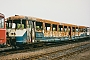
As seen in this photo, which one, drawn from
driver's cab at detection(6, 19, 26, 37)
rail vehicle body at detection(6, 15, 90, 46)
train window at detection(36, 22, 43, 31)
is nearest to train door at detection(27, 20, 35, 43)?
rail vehicle body at detection(6, 15, 90, 46)

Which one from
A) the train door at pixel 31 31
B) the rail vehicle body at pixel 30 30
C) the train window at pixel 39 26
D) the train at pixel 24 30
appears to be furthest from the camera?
the train window at pixel 39 26

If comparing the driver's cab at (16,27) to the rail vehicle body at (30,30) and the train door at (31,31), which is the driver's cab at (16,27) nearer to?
the rail vehicle body at (30,30)

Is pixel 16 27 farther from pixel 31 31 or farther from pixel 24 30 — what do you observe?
pixel 31 31

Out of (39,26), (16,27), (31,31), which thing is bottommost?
(31,31)

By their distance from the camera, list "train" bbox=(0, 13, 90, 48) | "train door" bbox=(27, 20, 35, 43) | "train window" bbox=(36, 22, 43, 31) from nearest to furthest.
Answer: "train" bbox=(0, 13, 90, 48)
"train door" bbox=(27, 20, 35, 43)
"train window" bbox=(36, 22, 43, 31)

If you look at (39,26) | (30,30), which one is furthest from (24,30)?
(39,26)

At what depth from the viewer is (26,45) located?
1628 centimetres

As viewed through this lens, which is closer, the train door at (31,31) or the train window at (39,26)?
the train door at (31,31)

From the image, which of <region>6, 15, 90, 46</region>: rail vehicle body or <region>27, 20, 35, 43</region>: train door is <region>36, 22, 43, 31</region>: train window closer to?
<region>6, 15, 90, 46</region>: rail vehicle body

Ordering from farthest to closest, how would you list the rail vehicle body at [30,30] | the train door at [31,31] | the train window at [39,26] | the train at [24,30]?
the train window at [39,26]
the train door at [31,31]
the rail vehicle body at [30,30]
the train at [24,30]

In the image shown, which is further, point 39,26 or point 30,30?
point 39,26

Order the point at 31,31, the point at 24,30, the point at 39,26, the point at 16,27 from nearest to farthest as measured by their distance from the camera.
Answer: the point at 24,30
the point at 16,27
the point at 31,31
the point at 39,26

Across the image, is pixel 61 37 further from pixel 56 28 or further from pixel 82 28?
pixel 82 28

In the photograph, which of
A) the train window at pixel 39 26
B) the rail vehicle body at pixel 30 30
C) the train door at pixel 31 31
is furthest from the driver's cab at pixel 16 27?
the train window at pixel 39 26
